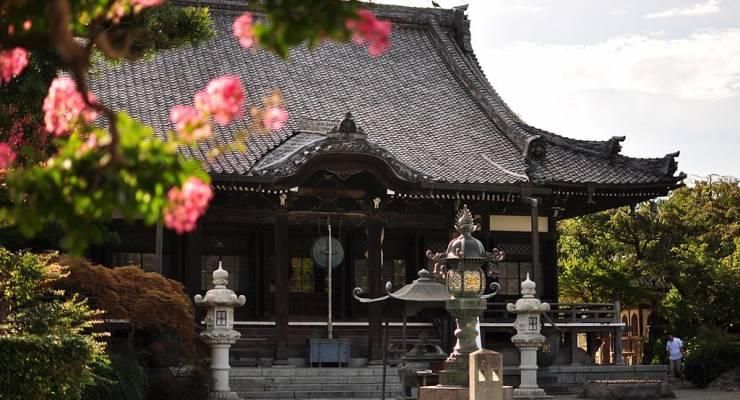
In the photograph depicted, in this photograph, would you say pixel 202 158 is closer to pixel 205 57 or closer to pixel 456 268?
pixel 205 57

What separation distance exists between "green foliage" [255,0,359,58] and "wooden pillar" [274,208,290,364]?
19.1 metres

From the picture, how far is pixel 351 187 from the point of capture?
84.3 ft

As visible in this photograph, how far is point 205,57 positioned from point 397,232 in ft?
22.8

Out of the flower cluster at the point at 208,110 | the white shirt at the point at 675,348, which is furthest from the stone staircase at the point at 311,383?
the flower cluster at the point at 208,110

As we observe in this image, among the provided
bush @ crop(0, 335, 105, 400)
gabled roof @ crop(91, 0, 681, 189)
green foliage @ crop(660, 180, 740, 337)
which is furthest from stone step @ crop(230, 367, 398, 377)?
green foliage @ crop(660, 180, 740, 337)

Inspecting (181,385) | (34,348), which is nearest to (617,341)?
(181,385)

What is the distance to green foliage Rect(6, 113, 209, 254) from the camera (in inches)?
206

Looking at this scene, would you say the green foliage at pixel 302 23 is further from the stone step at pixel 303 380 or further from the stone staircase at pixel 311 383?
the stone step at pixel 303 380

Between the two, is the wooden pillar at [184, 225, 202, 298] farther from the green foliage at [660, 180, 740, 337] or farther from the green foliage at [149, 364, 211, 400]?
the green foliage at [660, 180, 740, 337]

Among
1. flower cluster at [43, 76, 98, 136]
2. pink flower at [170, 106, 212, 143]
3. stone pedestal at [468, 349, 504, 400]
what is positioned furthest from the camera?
stone pedestal at [468, 349, 504, 400]

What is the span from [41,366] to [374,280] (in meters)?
12.9

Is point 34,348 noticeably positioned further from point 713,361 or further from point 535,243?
point 713,361

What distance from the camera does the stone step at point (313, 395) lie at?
73.1 ft

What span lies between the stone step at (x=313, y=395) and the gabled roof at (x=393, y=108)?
166 inches
